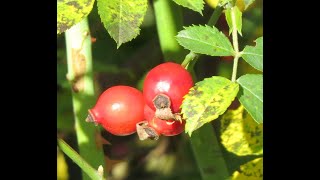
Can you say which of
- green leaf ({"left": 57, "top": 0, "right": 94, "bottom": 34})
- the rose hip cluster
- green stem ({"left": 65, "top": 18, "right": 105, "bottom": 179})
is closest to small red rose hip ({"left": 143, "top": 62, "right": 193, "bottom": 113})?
the rose hip cluster

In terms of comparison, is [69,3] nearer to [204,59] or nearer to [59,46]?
[59,46]

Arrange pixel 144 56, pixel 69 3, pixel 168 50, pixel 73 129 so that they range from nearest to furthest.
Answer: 1. pixel 69 3
2. pixel 168 50
3. pixel 73 129
4. pixel 144 56

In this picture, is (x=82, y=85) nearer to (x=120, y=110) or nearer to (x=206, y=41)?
(x=120, y=110)

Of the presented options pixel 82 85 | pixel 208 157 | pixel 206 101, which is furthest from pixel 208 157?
pixel 206 101

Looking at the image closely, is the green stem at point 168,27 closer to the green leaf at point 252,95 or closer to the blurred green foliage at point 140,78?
the blurred green foliage at point 140,78

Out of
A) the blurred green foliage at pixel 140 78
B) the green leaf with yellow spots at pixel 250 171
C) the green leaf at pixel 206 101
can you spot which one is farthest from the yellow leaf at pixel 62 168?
the green leaf at pixel 206 101
